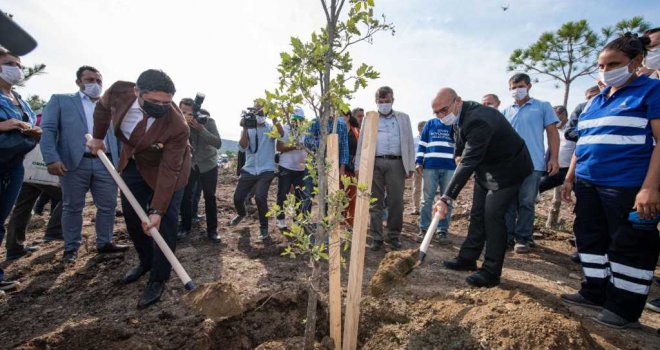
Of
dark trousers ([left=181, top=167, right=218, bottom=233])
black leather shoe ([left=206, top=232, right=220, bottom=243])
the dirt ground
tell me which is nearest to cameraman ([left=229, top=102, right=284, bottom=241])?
dark trousers ([left=181, top=167, right=218, bottom=233])

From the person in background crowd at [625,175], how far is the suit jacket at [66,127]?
4.88 meters

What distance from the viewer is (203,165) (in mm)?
4543

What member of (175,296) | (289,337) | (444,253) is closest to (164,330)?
(175,296)

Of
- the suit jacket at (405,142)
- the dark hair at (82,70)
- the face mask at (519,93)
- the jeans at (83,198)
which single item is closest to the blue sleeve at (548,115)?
the face mask at (519,93)

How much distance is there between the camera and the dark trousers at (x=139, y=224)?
2.68 m

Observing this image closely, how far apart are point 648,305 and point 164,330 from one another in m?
3.81

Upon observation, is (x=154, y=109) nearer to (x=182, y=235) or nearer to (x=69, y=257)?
(x=69, y=257)

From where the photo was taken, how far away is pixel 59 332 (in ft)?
6.82

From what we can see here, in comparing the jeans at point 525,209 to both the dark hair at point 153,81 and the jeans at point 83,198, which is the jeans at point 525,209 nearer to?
the dark hair at point 153,81

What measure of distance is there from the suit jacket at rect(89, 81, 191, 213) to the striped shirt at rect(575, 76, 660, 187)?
330 centimetres

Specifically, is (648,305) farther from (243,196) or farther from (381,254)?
(243,196)

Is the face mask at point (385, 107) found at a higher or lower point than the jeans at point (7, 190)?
higher

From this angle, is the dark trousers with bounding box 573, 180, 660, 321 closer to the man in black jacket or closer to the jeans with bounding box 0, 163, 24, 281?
the man in black jacket

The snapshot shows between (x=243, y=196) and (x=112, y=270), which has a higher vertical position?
(x=243, y=196)
